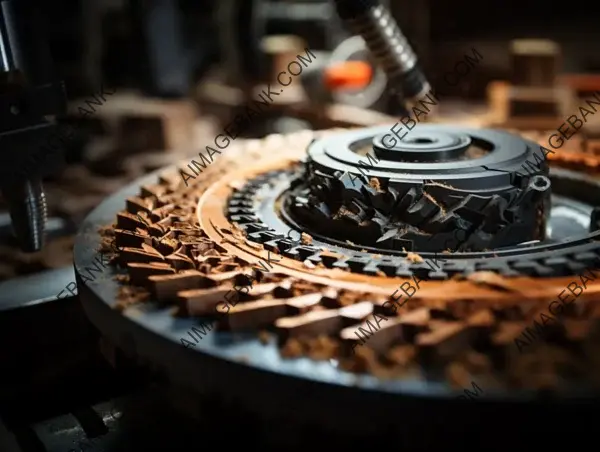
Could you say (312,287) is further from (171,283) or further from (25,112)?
(25,112)

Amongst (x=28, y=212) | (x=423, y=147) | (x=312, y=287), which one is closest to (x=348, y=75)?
(x=423, y=147)

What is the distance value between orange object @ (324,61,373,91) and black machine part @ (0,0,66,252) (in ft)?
10.4

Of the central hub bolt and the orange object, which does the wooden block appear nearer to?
the central hub bolt

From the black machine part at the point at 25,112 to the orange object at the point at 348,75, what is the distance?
3.16 meters

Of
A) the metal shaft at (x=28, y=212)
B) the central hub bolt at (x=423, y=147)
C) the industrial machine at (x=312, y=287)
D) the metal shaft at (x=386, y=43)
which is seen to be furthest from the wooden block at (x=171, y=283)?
the metal shaft at (x=386, y=43)

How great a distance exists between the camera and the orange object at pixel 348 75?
19.2ft

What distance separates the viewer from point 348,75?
239 inches

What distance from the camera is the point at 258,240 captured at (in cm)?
243

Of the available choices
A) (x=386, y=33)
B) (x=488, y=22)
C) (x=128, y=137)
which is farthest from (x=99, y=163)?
(x=488, y=22)

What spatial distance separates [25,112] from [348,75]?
3.74 m

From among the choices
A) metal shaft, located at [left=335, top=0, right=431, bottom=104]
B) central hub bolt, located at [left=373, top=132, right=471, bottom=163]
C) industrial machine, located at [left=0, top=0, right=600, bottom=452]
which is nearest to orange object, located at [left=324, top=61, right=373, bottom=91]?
industrial machine, located at [left=0, top=0, right=600, bottom=452]

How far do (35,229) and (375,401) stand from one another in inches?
82.0

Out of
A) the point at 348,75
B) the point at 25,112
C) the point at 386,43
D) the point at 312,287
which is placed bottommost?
the point at 348,75

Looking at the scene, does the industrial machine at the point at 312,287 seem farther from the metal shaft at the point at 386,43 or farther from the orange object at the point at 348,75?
the orange object at the point at 348,75
